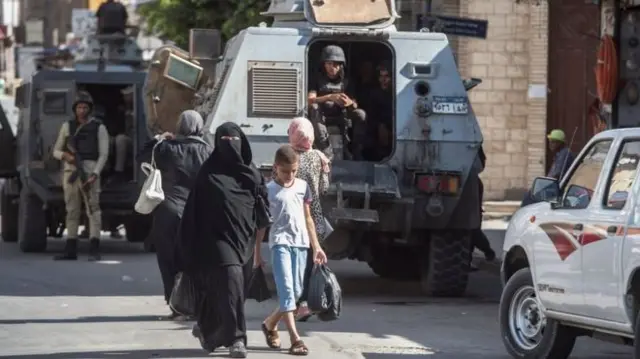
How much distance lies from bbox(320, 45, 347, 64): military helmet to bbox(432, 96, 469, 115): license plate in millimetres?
963

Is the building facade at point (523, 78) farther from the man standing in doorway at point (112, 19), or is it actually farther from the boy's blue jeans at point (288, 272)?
the boy's blue jeans at point (288, 272)

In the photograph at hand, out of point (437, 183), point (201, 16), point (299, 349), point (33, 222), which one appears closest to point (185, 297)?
point (299, 349)

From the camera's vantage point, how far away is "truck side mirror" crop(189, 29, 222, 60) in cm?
1753

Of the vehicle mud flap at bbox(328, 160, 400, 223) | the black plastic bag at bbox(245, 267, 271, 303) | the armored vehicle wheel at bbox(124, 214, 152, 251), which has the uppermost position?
the vehicle mud flap at bbox(328, 160, 400, 223)

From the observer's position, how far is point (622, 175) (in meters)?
10.1

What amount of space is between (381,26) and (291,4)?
46.8 inches

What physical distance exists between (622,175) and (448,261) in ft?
18.2

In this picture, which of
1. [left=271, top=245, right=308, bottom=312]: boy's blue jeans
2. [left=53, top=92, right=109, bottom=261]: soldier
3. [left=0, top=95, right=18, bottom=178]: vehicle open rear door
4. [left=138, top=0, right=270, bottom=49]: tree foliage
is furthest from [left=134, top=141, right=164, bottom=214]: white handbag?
[left=138, top=0, right=270, bottom=49]: tree foliage

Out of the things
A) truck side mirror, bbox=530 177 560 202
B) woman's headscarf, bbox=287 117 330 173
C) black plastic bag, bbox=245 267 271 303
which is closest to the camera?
truck side mirror, bbox=530 177 560 202

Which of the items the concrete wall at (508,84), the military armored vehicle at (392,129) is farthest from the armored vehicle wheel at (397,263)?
the concrete wall at (508,84)

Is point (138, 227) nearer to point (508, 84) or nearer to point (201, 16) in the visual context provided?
point (201, 16)

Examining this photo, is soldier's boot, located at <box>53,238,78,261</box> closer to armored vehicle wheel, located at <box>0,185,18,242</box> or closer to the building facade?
armored vehicle wheel, located at <box>0,185,18,242</box>

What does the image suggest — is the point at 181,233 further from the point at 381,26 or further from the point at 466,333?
the point at 381,26

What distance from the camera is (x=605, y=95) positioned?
1803 cm
